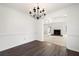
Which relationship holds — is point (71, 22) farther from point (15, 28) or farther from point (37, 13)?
point (15, 28)

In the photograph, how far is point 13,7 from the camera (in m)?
2.12

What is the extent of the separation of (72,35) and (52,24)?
53cm

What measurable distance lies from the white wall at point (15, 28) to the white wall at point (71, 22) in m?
0.57

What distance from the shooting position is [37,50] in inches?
90.1

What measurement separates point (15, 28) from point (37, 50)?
0.73m

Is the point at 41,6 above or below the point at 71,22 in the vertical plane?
above

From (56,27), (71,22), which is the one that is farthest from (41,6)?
(71,22)

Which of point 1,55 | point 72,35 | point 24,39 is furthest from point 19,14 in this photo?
point 72,35

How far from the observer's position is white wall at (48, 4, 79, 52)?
213cm

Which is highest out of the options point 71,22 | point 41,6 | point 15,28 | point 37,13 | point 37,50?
point 41,6

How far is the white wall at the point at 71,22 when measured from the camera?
2129 mm

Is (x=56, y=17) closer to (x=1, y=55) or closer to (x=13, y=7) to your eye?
(x=13, y=7)

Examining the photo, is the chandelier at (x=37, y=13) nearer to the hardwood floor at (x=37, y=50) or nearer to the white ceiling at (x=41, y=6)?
the white ceiling at (x=41, y=6)

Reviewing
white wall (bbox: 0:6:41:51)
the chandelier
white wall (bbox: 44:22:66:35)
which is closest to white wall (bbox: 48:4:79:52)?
white wall (bbox: 44:22:66:35)
